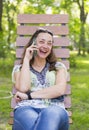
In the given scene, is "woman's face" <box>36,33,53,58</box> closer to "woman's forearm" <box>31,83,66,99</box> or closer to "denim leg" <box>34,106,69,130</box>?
"woman's forearm" <box>31,83,66,99</box>

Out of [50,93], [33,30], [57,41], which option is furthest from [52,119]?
[33,30]

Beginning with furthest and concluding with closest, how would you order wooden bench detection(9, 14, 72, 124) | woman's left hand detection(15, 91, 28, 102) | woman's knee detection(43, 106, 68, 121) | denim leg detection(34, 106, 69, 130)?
wooden bench detection(9, 14, 72, 124)
woman's left hand detection(15, 91, 28, 102)
woman's knee detection(43, 106, 68, 121)
denim leg detection(34, 106, 69, 130)

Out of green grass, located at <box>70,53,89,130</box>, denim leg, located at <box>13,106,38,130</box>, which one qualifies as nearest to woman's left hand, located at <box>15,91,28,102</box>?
denim leg, located at <box>13,106,38,130</box>

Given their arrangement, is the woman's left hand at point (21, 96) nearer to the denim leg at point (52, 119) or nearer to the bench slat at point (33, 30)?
the denim leg at point (52, 119)

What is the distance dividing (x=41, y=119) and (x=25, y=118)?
15 cm

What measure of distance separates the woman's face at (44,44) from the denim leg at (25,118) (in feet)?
2.01

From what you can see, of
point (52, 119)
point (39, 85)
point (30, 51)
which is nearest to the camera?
point (52, 119)

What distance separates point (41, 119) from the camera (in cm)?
331

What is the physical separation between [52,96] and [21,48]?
109 centimetres

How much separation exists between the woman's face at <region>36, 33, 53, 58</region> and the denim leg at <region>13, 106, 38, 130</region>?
0.61m

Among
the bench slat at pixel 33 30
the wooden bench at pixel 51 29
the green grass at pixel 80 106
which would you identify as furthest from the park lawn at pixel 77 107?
the bench slat at pixel 33 30

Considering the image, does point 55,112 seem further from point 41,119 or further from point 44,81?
point 44,81

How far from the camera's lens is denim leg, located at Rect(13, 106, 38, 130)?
3295 millimetres

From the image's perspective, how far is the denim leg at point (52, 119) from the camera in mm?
3225
